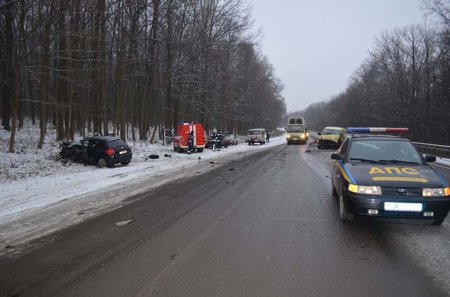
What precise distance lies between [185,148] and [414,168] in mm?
21285

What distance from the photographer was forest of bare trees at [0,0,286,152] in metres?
19.2

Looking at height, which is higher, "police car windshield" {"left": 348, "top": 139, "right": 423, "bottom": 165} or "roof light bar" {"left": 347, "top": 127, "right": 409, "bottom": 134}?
"roof light bar" {"left": 347, "top": 127, "right": 409, "bottom": 134}

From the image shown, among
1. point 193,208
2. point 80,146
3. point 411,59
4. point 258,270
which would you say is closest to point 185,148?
point 80,146

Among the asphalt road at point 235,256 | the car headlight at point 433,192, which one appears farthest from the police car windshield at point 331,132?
the car headlight at point 433,192

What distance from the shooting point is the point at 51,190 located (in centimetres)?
1128

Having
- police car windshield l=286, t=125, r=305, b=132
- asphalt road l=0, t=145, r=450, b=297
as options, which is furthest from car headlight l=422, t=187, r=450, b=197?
police car windshield l=286, t=125, r=305, b=132

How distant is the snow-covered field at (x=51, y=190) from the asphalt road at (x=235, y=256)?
73cm

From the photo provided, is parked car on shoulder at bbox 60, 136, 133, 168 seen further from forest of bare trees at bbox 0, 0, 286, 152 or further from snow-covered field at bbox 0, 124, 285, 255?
forest of bare trees at bbox 0, 0, 286, 152

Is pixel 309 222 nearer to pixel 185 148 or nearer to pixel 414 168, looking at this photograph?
pixel 414 168

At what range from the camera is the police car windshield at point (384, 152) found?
7340mm

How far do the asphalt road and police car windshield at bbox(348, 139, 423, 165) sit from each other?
4.11 ft

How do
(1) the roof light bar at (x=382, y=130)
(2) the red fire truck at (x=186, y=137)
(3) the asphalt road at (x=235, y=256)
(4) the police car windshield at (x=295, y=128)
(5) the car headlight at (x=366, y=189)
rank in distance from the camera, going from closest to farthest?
1. (3) the asphalt road at (x=235, y=256)
2. (5) the car headlight at (x=366, y=189)
3. (1) the roof light bar at (x=382, y=130)
4. (2) the red fire truck at (x=186, y=137)
5. (4) the police car windshield at (x=295, y=128)

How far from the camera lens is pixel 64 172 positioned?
52.3 feet

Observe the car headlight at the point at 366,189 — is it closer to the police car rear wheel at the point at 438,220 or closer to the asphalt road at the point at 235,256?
the asphalt road at the point at 235,256
